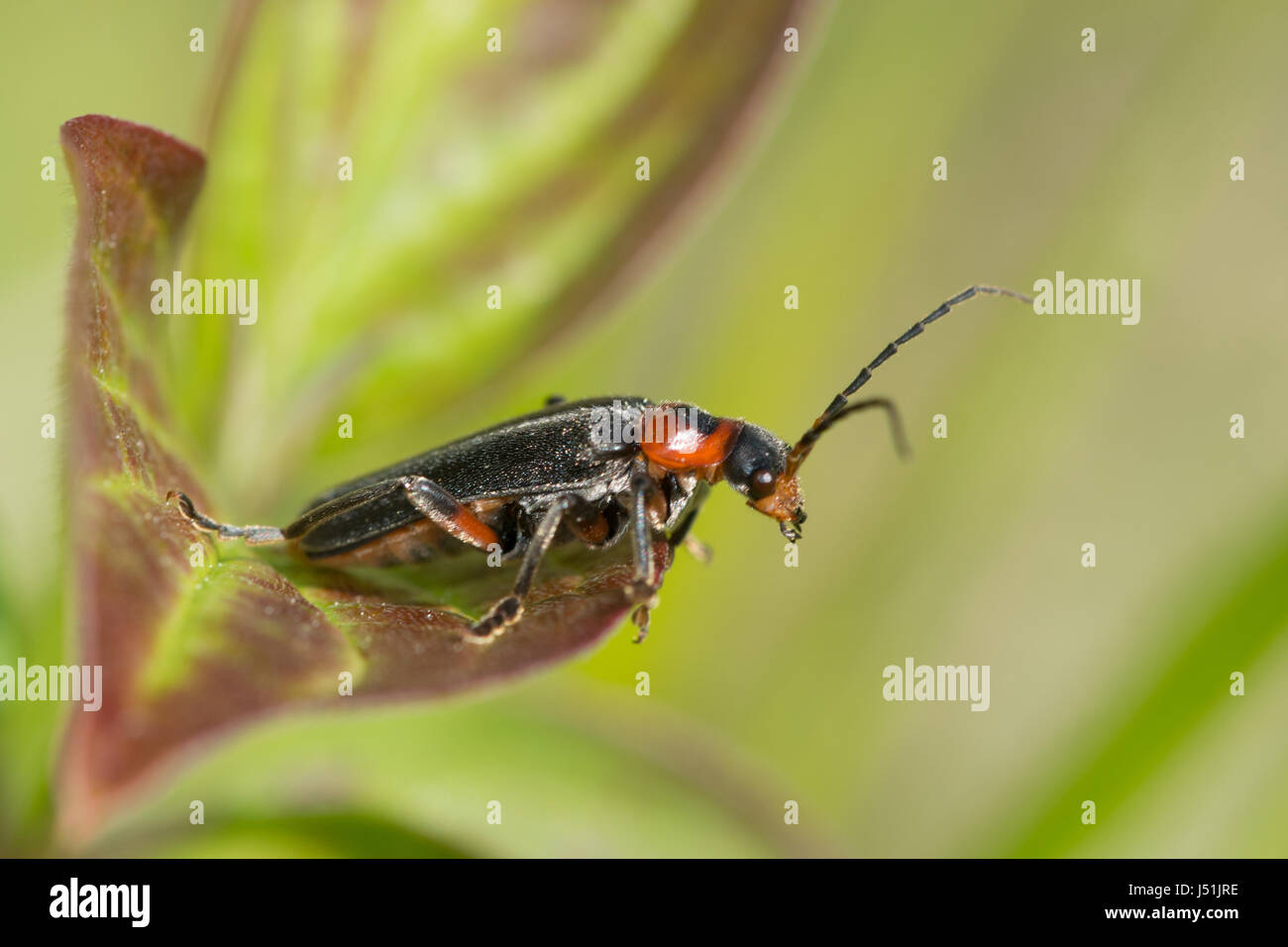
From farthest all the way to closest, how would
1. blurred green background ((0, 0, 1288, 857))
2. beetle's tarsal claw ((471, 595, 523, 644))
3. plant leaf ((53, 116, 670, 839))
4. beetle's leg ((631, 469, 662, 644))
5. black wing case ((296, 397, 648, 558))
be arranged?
blurred green background ((0, 0, 1288, 857)), black wing case ((296, 397, 648, 558)), beetle's leg ((631, 469, 662, 644)), beetle's tarsal claw ((471, 595, 523, 644)), plant leaf ((53, 116, 670, 839))

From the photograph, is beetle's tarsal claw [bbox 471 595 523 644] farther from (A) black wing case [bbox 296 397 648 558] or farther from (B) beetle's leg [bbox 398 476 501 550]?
(A) black wing case [bbox 296 397 648 558]

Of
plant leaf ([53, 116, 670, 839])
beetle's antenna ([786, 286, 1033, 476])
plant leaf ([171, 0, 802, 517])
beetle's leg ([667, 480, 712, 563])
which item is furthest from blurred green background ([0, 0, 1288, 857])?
plant leaf ([53, 116, 670, 839])

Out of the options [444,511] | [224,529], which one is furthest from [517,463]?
[224,529]

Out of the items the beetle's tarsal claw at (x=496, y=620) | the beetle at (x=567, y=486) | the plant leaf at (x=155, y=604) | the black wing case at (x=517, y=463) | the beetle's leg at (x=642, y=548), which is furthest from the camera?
the black wing case at (x=517, y=463)

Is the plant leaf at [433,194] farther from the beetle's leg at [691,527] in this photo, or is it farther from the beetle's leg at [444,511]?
the beetle's leg at [691,527]

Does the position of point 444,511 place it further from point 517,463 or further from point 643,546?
point 643,546

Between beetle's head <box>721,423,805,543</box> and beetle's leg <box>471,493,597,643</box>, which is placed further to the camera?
beetle's head <box>721,423,805,543</box>

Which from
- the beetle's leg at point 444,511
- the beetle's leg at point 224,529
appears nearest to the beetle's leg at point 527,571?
the beetle's leg at point 444,511
